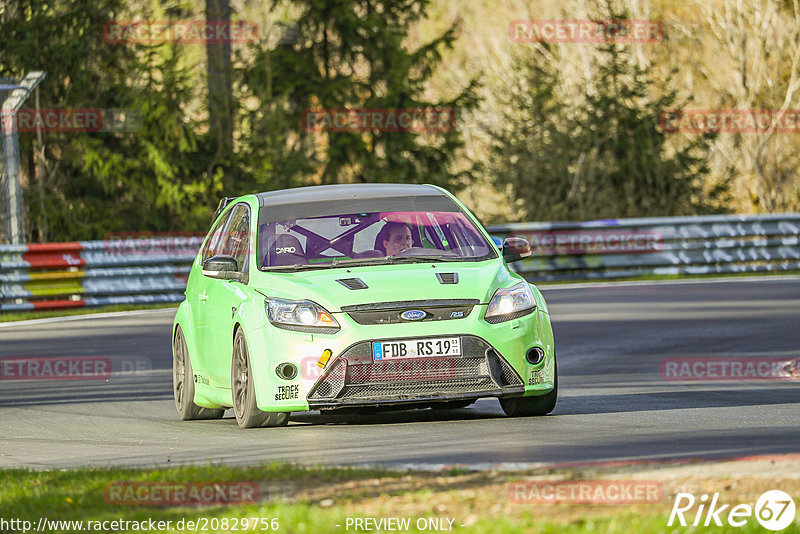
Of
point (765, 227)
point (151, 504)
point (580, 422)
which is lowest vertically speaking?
point (765, 227)

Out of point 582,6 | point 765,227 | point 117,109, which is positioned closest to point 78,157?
point 117,109

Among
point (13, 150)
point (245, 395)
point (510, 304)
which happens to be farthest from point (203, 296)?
point (13, 150)

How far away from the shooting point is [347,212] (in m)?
11.1

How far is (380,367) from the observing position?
973cm

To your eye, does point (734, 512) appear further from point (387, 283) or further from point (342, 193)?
point (342, 193)

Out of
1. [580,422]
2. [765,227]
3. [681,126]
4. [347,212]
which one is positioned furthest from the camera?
[681,126]

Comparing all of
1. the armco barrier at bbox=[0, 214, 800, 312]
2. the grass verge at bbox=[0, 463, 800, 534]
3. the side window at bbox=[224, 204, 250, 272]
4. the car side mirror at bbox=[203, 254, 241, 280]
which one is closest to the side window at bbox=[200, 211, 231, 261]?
the side window at bbox=[224, 204, 250, 272]

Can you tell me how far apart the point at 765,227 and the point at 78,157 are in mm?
12828

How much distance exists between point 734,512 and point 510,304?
399 cm

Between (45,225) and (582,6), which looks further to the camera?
(582,6)

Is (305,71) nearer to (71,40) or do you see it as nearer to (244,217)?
(71,40)

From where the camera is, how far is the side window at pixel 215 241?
12.0 meters

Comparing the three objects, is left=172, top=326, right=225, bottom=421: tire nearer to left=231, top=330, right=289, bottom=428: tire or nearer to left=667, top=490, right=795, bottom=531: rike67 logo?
left=231, top=330, right=289, bottom=428: tire

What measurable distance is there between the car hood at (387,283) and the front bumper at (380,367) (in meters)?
0.16
